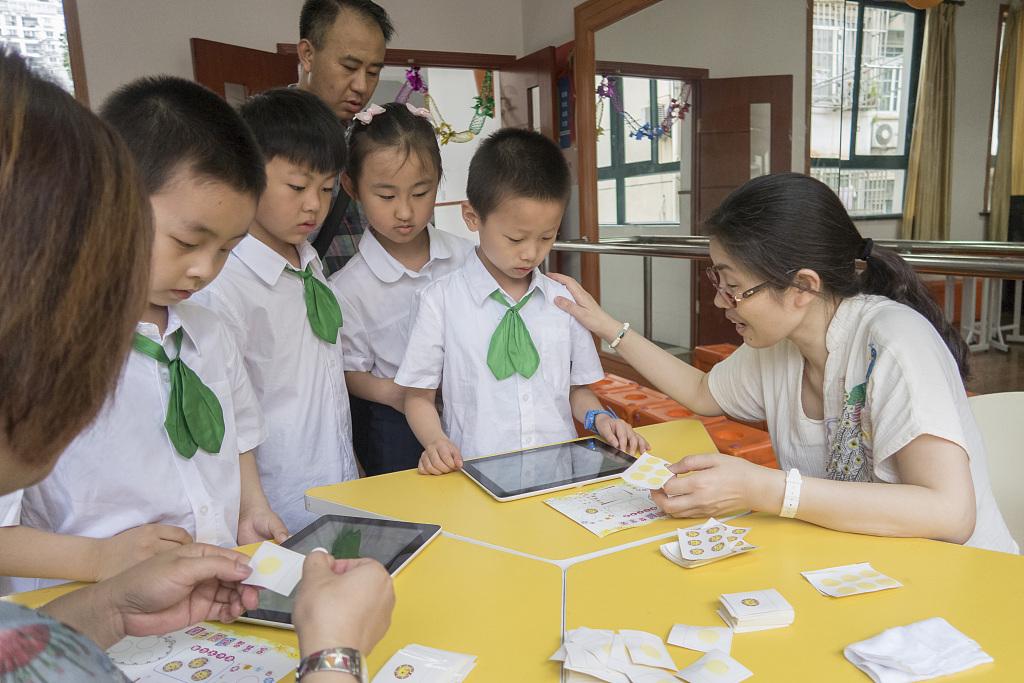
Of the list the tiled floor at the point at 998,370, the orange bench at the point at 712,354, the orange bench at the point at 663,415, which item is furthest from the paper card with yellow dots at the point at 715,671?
the tiled floor at the point at 998,370

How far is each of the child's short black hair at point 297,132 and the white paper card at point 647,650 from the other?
127cm

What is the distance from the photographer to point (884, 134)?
4.49m

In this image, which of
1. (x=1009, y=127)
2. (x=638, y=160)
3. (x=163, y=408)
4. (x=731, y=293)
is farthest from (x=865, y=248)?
(x=638, y=160)

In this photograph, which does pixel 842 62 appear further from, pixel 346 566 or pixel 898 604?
pixel 346 566

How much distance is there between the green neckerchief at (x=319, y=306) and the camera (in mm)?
1776

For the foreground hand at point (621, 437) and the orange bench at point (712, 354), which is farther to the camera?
the orange bench at point (712, 354)

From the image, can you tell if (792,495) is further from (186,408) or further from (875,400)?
(186,408)

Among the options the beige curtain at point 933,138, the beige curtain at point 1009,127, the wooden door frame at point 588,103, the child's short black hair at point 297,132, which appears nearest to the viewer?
the child's short black hair at point 297,132

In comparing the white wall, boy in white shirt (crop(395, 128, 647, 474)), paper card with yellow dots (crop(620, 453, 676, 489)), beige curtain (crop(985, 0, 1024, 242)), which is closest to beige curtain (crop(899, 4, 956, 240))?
beige curtain (crop(985, 0, 1024, 242))

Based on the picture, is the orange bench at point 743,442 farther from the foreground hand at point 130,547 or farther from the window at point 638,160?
the window at point 638,160

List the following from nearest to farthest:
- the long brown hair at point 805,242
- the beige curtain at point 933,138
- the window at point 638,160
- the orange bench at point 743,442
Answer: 1. the long brown hair at point 805,242
2. the orange bench at point 743,442
3. the beige curtain at point 933,138
4. the window at point 638,160

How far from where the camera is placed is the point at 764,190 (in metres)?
1.39

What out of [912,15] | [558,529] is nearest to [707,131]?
[912,15]

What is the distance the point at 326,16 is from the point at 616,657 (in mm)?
2186
